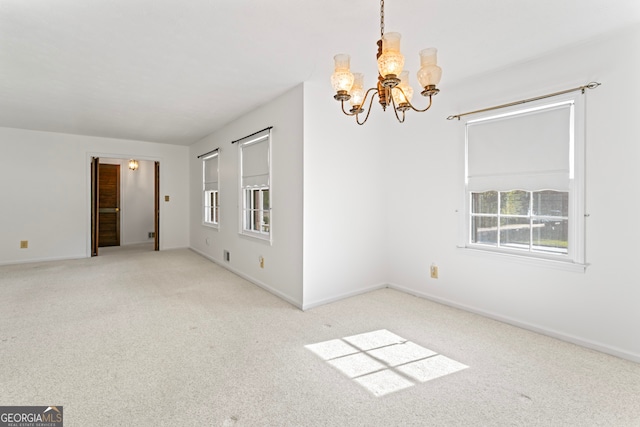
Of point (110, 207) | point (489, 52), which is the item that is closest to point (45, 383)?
point (489, 52)

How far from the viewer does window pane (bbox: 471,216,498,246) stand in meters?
3.11

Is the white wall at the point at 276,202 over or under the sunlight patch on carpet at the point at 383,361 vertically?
over

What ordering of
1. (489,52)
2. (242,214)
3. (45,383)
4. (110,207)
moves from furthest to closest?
(110,207) < (242,214) < (489,52) < (45,383)

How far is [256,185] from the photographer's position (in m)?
4.29

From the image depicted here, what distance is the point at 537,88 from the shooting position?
271 centimetres

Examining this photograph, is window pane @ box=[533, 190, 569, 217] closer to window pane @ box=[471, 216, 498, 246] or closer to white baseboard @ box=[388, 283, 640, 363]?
window pane @ box=[471, 216, 498, 246]

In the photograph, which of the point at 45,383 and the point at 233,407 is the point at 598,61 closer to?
the point at 233,407

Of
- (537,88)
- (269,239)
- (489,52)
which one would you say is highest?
(489,52)

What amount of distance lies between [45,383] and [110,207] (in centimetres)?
679

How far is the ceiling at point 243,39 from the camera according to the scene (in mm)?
2016

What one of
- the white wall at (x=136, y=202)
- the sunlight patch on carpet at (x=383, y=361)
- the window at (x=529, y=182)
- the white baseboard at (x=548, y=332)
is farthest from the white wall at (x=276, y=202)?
the white wall at (x=136, y=202)

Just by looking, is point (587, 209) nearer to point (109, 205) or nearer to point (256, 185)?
point (256, 185)

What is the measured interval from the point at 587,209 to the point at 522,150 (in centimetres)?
72

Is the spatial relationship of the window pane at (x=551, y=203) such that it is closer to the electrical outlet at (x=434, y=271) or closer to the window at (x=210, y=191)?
the electrical outlet at (x=434, y=271)
